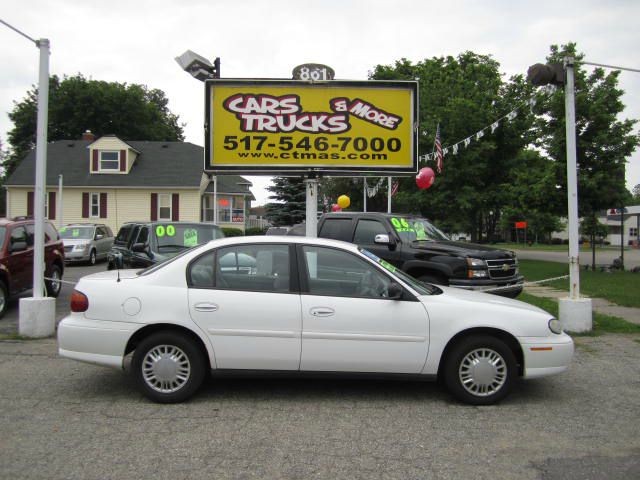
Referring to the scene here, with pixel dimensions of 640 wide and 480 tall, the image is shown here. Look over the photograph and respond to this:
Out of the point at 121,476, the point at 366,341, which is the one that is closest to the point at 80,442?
the point at 121,476

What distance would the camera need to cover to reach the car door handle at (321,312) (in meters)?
4.91

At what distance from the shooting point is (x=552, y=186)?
58.9ft

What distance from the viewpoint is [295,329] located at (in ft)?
16.1

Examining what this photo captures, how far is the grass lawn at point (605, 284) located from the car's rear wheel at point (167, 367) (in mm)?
9261

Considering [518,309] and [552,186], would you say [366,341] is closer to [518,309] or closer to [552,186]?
[518,309]

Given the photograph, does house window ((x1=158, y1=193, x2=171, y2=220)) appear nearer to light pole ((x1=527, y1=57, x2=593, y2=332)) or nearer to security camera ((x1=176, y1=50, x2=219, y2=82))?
security camera ((x1=176, y1=50, x2=219, y2=82))

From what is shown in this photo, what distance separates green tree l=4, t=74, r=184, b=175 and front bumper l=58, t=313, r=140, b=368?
2016 inches

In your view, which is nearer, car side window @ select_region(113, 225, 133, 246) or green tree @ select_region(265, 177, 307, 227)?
car side window @ select_region(113, 225, 133, 246)

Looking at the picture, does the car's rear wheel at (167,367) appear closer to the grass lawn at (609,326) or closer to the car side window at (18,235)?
the car side window at (18,235)

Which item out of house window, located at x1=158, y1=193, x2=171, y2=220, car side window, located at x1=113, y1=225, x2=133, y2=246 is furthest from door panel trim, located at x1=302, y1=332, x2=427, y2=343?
house window, located at x1=158, y1=193, x2=171, y2=220

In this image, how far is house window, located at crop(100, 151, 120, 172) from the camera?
36156 millimetres

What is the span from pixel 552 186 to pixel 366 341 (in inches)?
598

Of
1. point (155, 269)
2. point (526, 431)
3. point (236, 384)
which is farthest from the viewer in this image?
point (236, 384)

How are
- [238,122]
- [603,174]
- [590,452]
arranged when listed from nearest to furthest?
[590,452] → [238,122] → [603,174]
